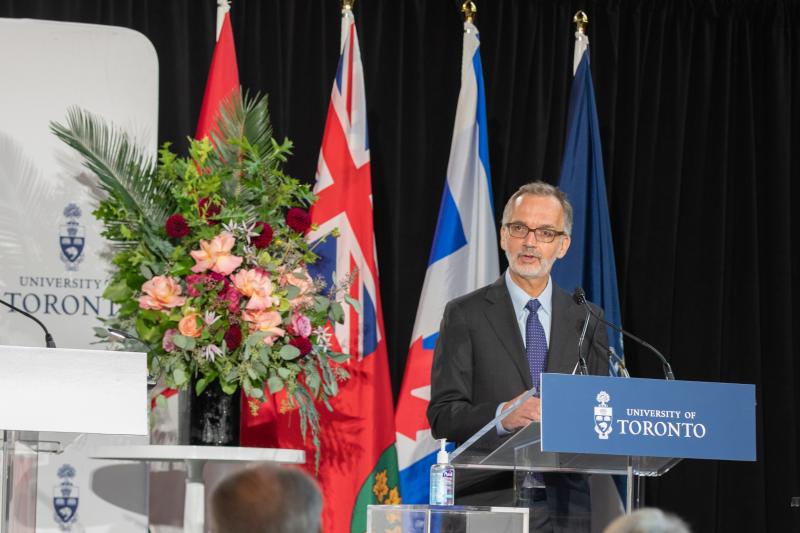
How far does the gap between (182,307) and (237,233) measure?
0.32 m

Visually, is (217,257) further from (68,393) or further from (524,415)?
(524,415)

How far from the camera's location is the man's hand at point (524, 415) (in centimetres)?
332

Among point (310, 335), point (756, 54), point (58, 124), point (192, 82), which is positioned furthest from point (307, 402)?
point (756, 54)

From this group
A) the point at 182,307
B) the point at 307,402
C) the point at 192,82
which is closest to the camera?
the point at 182,307

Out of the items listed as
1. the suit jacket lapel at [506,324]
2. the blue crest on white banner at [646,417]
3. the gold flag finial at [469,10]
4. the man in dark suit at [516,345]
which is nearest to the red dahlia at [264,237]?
the man in dark suit at [516,345]

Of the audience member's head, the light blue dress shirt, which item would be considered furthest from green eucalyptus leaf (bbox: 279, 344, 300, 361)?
the audience member's head

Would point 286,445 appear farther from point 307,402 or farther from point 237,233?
Answer: point 237,233

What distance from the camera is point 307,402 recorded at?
4445mm

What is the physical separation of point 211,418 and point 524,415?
1320mm

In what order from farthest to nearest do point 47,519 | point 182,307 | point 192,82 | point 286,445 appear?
1. point 192,82
2. point 286,445
3. point 47,519
4. point 182,307

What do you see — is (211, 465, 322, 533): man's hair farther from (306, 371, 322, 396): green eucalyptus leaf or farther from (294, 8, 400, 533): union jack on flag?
(294, 8, 400, 533): union jack on flag

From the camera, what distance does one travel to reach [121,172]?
4.46m

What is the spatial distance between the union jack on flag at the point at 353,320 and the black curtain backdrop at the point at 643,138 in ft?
1.09

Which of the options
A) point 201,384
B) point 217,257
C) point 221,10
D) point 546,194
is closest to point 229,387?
point 201,384
